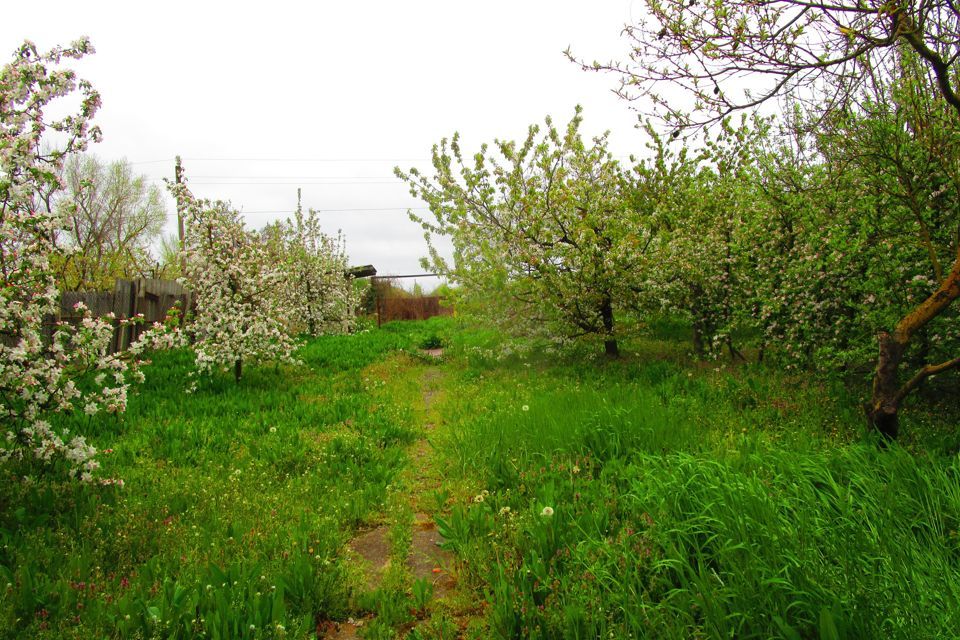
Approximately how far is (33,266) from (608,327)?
861cm

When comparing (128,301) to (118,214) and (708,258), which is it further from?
(118,214)

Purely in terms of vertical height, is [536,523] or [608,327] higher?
[608,327]

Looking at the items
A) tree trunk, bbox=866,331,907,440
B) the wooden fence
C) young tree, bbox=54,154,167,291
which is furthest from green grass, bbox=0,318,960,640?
young tree, bbox=54,154,167,291

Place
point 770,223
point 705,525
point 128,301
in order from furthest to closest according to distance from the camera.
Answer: point 128,301, point 770,223, point 705,525

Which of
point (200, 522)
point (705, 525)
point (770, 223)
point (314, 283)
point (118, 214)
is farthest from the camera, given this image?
point (118, 214)

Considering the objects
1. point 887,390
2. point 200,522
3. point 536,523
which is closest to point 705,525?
point 536,523

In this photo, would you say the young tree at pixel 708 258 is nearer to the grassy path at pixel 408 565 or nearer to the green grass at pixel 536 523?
the green grass at pixel 536 523

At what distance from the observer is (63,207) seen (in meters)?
4.02

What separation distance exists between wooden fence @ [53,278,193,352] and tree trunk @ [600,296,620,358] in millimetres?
8950

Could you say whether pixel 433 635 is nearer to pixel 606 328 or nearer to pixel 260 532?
pixel 260 532

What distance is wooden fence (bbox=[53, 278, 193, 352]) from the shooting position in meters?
10.2

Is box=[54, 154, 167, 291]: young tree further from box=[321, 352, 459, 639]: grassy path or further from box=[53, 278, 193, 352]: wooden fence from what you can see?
box=[321, 352, 459, 639]: grassy path

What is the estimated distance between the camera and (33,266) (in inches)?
157

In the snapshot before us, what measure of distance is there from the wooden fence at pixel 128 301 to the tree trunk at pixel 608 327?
8950 millimetres
